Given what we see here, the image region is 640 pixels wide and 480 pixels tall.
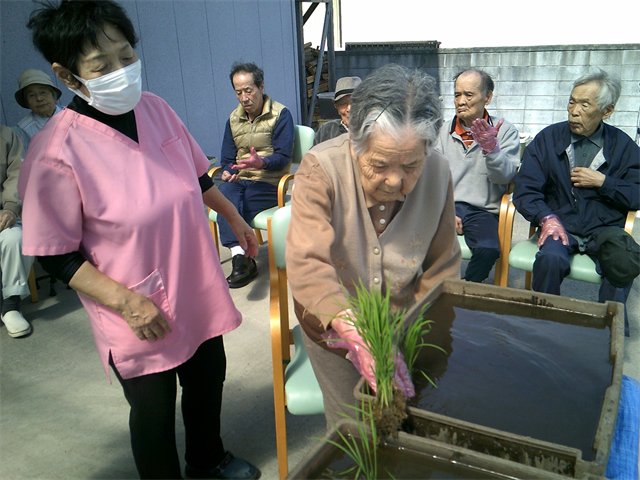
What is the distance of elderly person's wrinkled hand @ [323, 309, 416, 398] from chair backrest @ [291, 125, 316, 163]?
3.14 m

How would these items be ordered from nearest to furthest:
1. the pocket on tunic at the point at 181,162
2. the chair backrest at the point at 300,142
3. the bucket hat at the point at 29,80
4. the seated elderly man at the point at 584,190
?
the pocket on tunic at the point at 181,162, the seated elderly man at the point at 584,190, the bucket hat at the point at 29,80, the chair backrest at the point at 300,142

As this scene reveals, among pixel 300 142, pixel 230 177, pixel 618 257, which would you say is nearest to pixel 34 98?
pixel 230 177

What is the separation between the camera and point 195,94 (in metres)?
5.96

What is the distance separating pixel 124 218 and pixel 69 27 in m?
0.53

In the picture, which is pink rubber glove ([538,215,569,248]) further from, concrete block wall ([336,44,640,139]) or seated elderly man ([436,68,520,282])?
concrete block wall ([336,44,640,139])

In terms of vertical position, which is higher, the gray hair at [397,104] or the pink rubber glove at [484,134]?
the gray hair at [397,104]

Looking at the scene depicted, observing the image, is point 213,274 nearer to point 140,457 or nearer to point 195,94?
point 140,457

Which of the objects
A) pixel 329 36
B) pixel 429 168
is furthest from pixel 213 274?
pixel 329 36

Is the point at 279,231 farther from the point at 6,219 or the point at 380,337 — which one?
the point at 6,219

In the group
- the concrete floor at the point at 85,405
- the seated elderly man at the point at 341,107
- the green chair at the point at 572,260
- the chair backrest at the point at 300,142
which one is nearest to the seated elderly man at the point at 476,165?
the green chair at the point at 572,260

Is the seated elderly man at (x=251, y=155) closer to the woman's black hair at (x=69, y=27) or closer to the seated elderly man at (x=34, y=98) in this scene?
the seated elderly man at (x=34, y=98)

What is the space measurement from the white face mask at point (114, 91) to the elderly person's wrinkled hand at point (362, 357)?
894mm

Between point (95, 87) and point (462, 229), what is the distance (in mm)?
2345

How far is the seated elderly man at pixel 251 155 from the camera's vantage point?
3.92 meters
